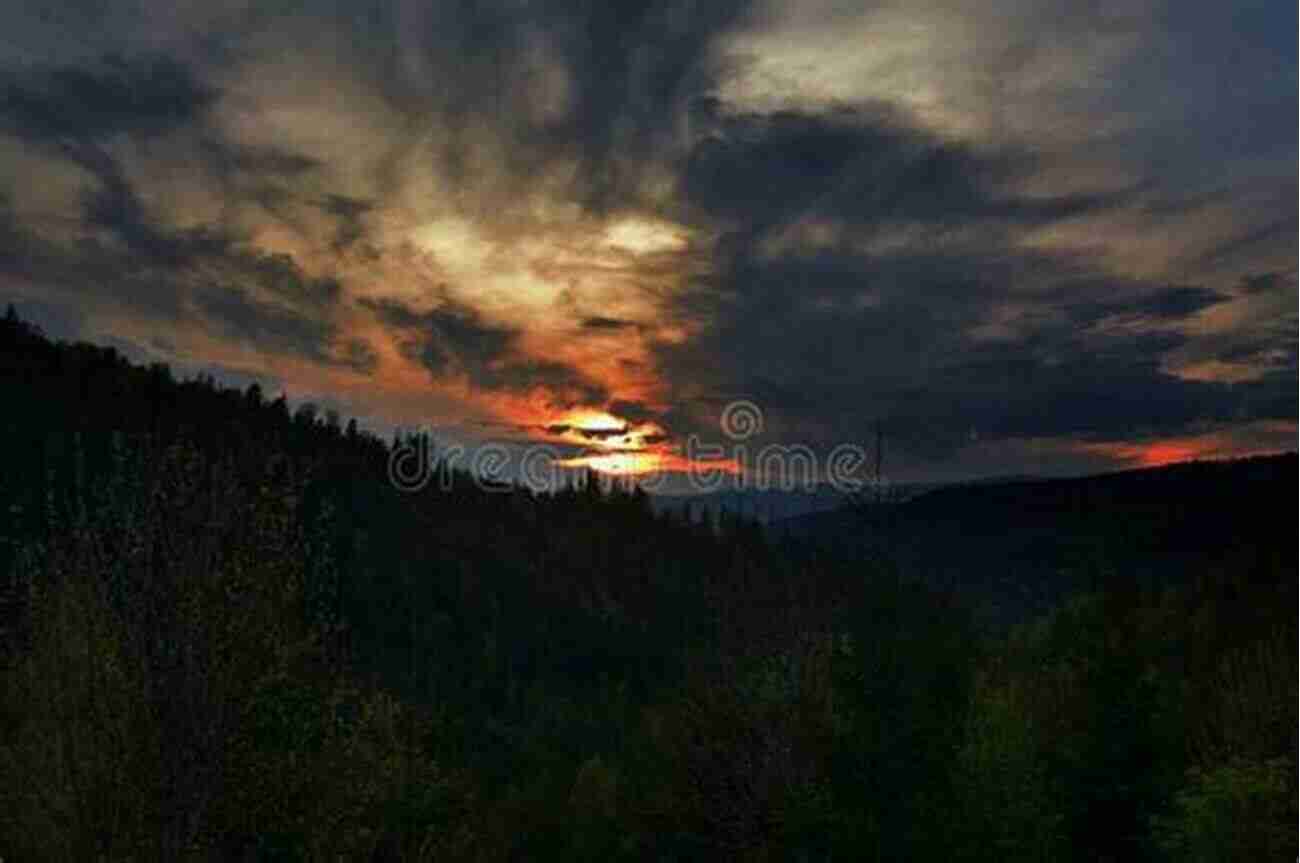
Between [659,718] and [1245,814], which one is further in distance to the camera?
[659,718]

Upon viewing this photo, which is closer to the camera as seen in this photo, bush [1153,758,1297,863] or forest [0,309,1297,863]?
forest [0,309,1297,863]

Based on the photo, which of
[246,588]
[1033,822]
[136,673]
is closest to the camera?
[136,673]

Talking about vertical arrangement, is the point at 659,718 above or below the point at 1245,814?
below

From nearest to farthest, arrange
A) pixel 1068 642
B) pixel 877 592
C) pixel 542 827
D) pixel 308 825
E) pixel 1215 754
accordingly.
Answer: pixel 308 825, pixel 1215 754, pixel 877 592, pixel 1068 642, pixel 542 827

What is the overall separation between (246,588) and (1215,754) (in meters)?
33.6

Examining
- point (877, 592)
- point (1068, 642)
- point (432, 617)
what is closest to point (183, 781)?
point (877, 592)

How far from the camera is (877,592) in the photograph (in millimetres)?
53531

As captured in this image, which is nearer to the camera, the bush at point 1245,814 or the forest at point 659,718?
the forest at point 659,718

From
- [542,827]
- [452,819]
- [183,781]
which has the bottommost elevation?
[542,827]

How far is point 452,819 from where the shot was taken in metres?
46.7

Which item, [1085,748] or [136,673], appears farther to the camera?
[1085,748]

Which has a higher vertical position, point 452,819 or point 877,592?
point 877,592

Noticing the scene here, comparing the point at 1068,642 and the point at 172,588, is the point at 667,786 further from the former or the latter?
the point at 172,588

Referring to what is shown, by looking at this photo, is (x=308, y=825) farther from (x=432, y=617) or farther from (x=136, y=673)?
(x=432, y=617)
